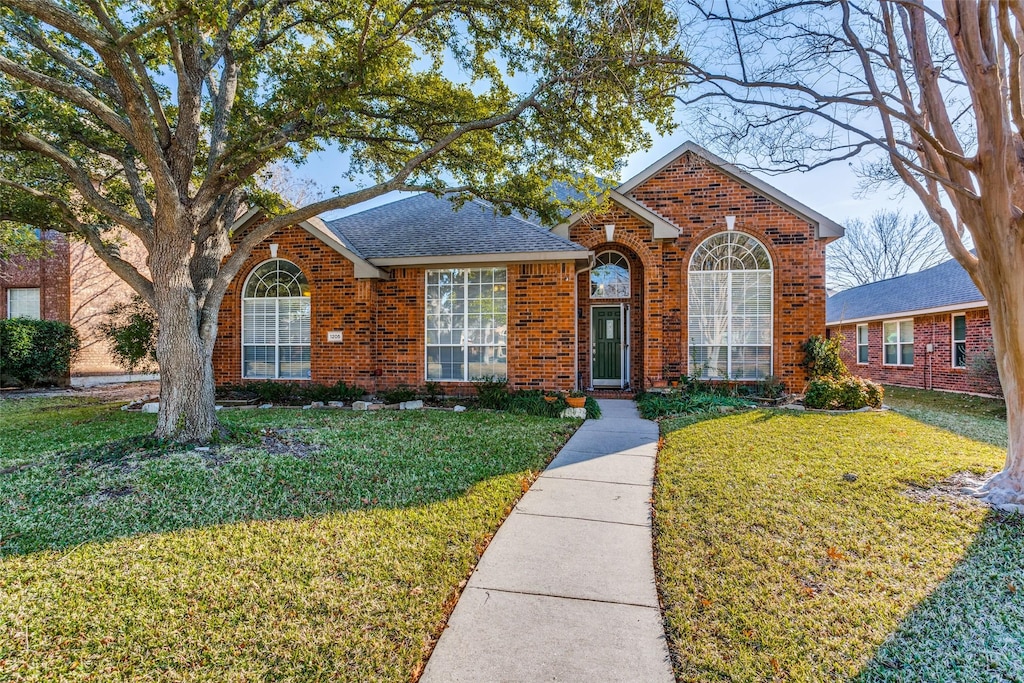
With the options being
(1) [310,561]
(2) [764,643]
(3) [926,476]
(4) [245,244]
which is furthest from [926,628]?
(4) [245,244]

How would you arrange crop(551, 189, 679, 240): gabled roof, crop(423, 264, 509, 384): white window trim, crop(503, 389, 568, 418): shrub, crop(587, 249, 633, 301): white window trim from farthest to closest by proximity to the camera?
crop(587, 249, 633, 301): white window trim
crop(551, 189, 679, 240): gabled roof
crop(423, 264, 509, 384): white window trim
crop(503, 389, 568, 418): shrub

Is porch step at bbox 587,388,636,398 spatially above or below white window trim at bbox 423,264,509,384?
below

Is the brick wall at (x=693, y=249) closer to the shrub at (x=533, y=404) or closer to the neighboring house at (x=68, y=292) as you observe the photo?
the shrub at (x=533, y=404)

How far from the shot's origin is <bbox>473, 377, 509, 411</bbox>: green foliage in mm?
10055

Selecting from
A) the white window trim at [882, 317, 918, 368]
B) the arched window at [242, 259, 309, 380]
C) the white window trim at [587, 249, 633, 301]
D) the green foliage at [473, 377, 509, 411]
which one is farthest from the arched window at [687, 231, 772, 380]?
the arched window at [242, 259, 309, 380]

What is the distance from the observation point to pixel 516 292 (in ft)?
34.6

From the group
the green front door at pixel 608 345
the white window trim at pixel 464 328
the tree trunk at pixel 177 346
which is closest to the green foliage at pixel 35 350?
the tree trunk at pixel 177 346

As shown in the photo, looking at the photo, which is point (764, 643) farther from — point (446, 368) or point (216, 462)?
point (446, 368)

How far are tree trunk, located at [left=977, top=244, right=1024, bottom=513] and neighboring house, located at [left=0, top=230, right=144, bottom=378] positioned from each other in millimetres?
20448

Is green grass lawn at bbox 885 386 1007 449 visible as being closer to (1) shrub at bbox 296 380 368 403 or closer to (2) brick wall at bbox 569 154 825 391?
(2) brick wall at bbox 569 154 825 391

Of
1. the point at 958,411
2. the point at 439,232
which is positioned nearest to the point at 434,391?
the point at 439,232

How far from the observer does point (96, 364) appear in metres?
16.3

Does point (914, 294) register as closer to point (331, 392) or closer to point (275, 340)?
point (331, 392)

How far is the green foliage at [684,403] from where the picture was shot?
384 inches
